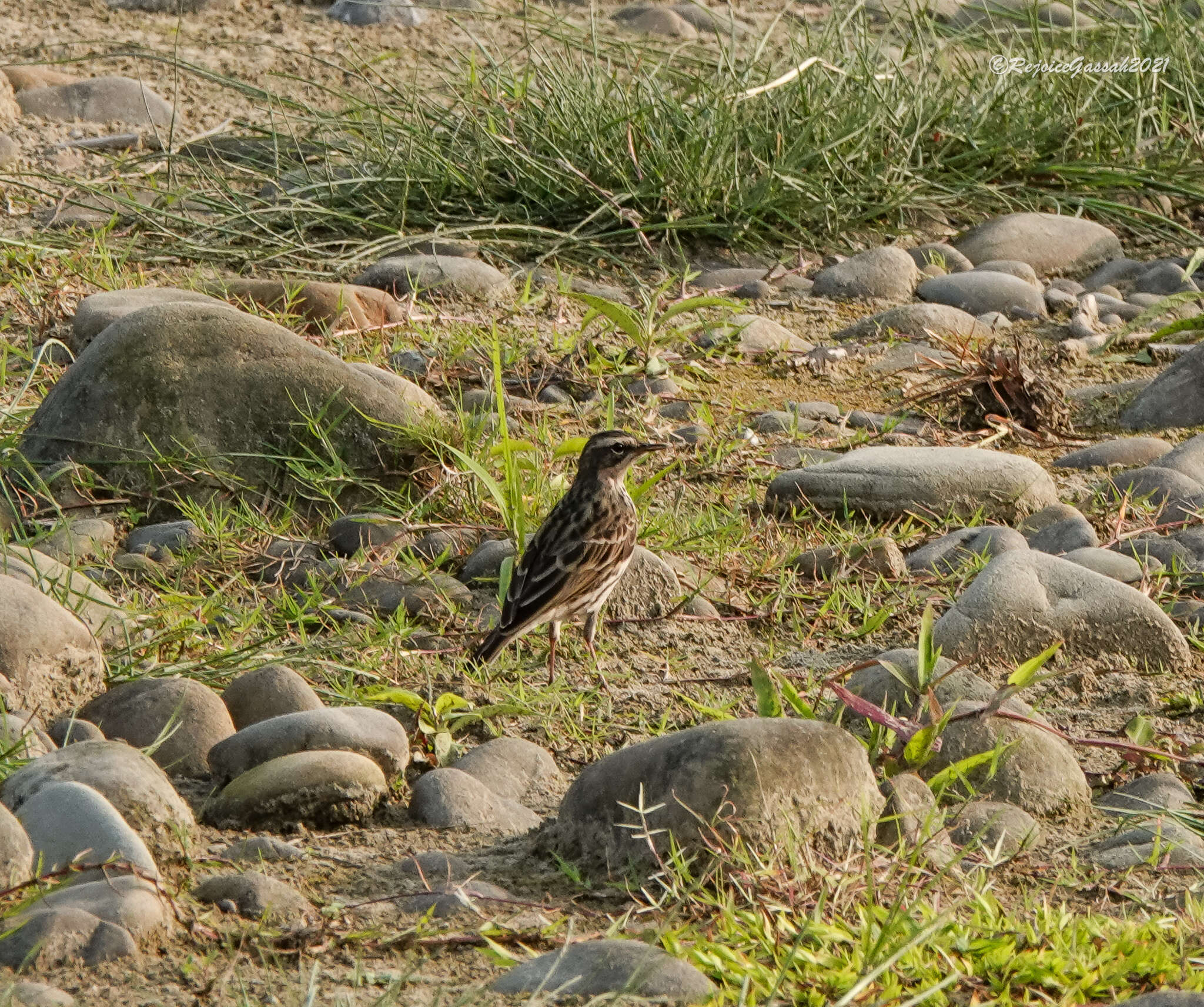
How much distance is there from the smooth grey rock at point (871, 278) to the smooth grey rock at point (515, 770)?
4.45m

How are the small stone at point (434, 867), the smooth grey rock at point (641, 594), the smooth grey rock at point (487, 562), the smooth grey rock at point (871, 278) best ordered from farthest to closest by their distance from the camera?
the smooth grey rock at point (871, 278), the smooth grey rock at point (487, 562), the smooth grey rock at point (641, 594), the small stone at point (434, 867)

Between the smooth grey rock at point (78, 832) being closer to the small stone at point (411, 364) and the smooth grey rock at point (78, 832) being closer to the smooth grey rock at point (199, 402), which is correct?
the smooth grey rock at point (199, 402)

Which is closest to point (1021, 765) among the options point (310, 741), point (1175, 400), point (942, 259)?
point (310, 741)

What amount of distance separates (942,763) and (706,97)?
17.9 feet

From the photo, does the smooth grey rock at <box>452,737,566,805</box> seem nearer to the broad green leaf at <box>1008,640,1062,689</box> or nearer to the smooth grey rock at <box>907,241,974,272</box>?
the broad green leaf at <box>1008,640,1062,689</box>

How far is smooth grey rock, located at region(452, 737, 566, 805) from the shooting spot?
402 cm

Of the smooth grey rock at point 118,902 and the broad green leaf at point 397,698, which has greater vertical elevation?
the smooth grey rock at point 118,902

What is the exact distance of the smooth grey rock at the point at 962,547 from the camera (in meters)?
5.41

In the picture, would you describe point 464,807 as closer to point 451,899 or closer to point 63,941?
point 451,899

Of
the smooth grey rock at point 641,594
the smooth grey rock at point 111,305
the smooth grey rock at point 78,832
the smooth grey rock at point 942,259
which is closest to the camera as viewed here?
the smooth grey rock at point 78,832

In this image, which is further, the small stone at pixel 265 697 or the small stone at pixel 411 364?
the small stone at pixel 411 364

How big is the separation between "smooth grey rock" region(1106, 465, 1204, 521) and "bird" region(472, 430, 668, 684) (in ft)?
5.75

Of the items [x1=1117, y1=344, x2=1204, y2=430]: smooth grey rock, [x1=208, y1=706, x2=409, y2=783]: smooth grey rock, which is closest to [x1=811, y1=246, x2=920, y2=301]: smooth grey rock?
[x1=1117, y1=344, x2=1204, y2=430]: smooth grey rock

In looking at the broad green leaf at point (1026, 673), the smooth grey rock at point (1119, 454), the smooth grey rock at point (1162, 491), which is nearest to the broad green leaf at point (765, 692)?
the broad green leaf at point (1026, 673)
